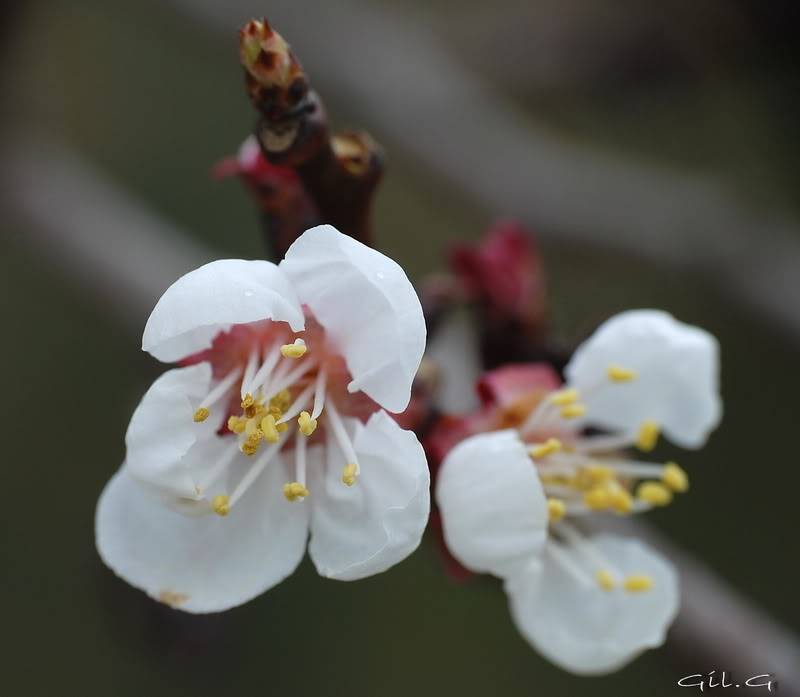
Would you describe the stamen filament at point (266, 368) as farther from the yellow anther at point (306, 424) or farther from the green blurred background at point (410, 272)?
the green blurred background at point (410, 272)

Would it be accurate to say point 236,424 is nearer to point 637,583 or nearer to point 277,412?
point 277,412

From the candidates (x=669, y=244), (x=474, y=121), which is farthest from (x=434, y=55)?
(x=669, y=244)

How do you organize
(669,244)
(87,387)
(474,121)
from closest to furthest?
1. (669,244)
2. (474,121)
3. (87,387)

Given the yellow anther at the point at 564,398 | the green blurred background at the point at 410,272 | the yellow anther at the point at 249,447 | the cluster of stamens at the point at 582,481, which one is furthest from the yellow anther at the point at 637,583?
the green blurred background at the point at 410,272

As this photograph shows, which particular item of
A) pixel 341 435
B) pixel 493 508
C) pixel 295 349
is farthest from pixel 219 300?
pixel 493 508

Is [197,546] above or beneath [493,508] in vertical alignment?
beneath

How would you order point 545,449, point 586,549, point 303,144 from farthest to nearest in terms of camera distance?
point 586,549 < point 545,449 < point 303,144

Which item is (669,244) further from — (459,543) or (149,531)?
(149,531)

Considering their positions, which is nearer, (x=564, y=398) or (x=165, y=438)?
(x=165, y=438)
